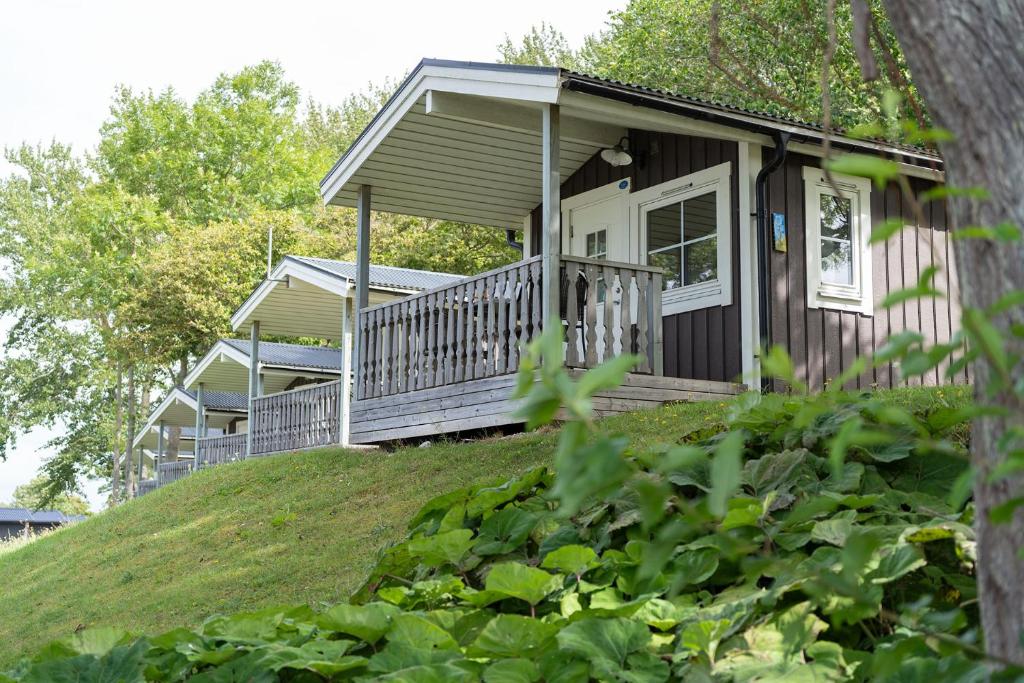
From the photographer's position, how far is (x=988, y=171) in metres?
1.74

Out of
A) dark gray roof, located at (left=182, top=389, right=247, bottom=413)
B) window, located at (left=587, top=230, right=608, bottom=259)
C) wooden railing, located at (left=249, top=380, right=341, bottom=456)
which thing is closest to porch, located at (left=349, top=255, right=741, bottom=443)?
window, located at (left=587, top=230, right=608, bottom=259)

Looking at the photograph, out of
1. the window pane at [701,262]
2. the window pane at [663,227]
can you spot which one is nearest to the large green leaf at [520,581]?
the window pane at [701,262]

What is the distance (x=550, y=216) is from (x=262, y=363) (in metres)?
15.3

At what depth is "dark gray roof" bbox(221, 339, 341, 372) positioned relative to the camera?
24938 mm

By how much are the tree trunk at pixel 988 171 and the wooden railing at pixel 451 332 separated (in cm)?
855

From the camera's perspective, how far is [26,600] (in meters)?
11.4

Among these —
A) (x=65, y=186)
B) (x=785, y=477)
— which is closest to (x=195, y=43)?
(x=65, y=186)

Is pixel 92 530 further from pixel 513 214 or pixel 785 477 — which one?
pixel 785 477

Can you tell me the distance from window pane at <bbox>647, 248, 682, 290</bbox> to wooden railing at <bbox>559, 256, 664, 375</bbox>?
3.86 ft

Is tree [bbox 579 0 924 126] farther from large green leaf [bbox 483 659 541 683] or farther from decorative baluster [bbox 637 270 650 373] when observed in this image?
large green leaf [bbox 483 659 541 683]

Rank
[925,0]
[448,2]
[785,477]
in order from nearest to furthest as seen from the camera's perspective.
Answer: [925,0] < [785,477] < [448,2]

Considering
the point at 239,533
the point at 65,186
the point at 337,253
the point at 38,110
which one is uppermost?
the point at 38,110

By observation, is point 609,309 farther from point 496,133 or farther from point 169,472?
point 169,472

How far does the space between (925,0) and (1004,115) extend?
262 millimetres
